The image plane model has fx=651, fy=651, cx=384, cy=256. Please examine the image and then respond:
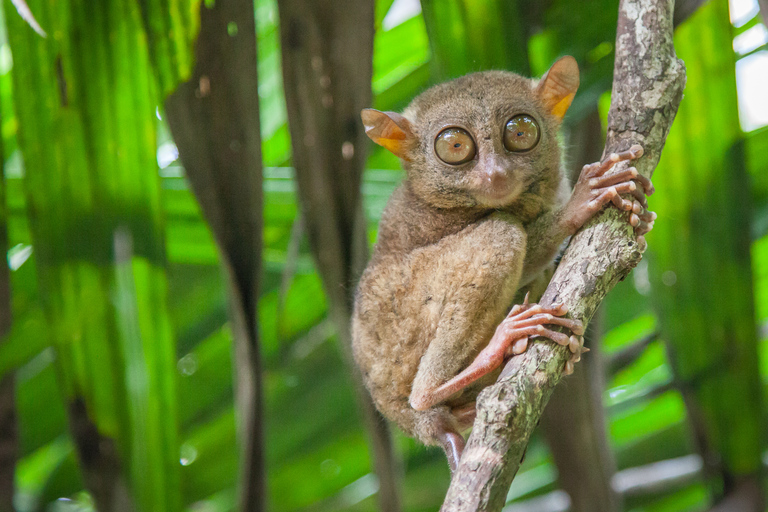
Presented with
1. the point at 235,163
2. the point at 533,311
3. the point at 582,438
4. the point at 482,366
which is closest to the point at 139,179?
the point at 235,163

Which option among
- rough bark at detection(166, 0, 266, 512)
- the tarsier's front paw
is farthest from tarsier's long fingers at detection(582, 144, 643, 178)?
rough bark at detection(166, 0, 266, 512)

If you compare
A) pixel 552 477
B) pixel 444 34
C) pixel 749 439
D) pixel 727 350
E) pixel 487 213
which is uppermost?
pixel 444 34

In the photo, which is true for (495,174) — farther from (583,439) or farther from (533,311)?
(583,439)

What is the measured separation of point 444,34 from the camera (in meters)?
2.29

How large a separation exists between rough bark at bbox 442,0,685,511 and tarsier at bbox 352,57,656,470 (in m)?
0.08

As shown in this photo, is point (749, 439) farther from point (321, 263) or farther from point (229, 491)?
point (229, 491)

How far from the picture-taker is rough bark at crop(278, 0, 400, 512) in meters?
2.29

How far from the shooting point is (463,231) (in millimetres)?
2191

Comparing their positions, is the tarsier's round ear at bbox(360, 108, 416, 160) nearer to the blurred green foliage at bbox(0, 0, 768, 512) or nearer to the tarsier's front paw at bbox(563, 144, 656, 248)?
the blurred green foliage at bbox(0, 0, 768, 512)

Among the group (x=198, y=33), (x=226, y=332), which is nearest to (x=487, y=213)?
(x=198, y=33)

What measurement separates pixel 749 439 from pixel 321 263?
67.5 inches

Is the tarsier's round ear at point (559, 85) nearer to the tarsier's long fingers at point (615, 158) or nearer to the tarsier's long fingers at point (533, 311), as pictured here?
the tarsier's long fingers at point (615, 158)

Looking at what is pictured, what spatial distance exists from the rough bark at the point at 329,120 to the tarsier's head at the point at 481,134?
6.7 inches

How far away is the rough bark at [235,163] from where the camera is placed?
7.06 feet
